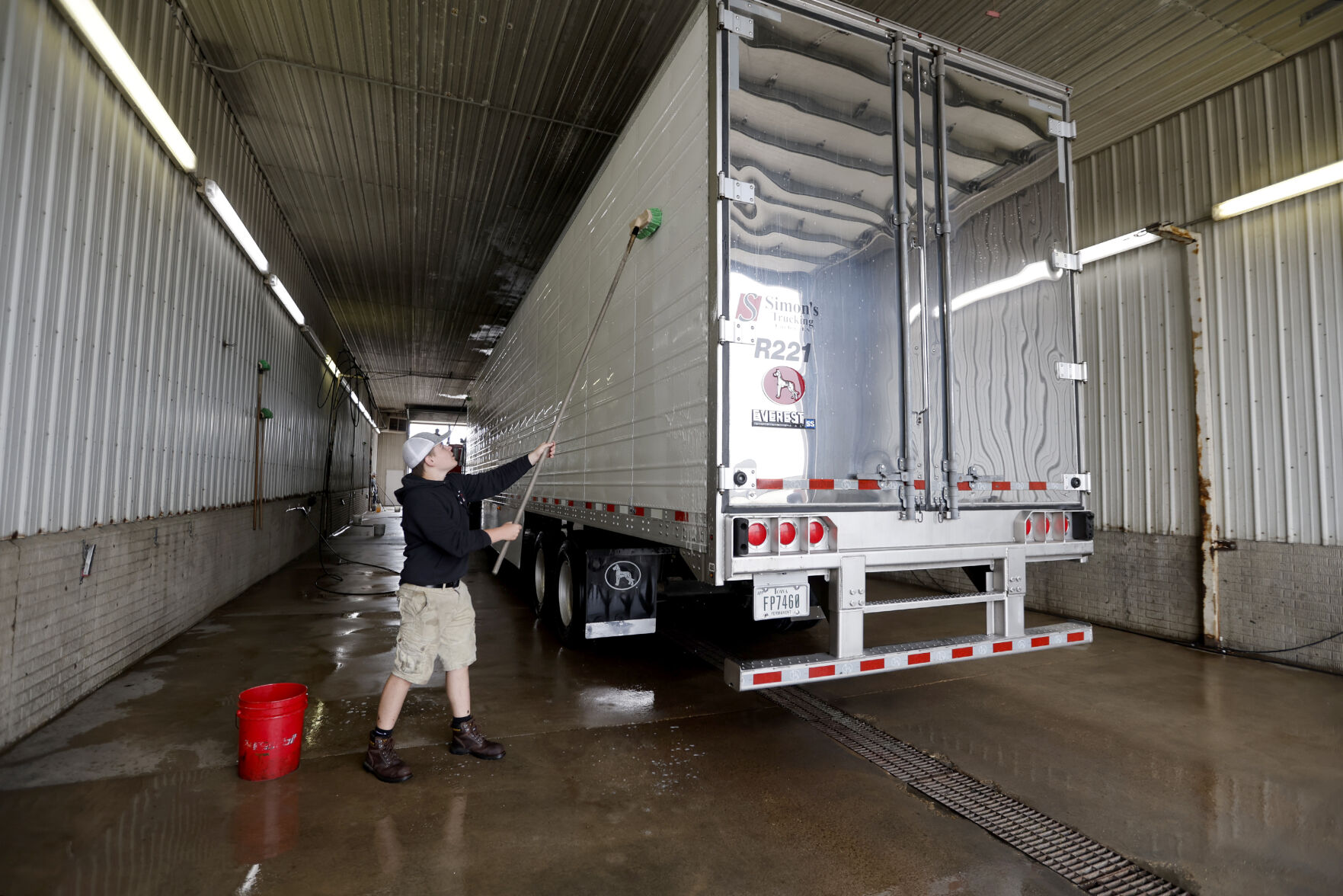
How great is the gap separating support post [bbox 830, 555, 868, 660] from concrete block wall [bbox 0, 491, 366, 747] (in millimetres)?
4013

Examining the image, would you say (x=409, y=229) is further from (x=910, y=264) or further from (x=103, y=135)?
(x=910, y=264)

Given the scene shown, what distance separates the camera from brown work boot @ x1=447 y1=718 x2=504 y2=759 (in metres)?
3.44

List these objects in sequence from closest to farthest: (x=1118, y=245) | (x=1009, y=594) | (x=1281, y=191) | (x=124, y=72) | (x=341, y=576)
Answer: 1. (x=1009, y=594)
2. (x=124, y=72)
3. (x=1281, y=191)
4. (x=1118, y=245)
5. (x=341, y=576)

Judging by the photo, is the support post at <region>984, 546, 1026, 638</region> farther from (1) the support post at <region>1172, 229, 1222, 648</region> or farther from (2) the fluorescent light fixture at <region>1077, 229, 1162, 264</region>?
(2) the fluorescent light fixture at <region>1077, 229, 1162, 264</region>

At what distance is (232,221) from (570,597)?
207 inches

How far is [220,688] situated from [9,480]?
1.83m

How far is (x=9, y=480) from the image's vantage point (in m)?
3.50

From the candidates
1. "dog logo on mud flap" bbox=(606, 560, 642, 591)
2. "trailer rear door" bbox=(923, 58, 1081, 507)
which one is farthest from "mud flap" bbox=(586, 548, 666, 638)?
"trailer rear door" bbox=(923, 58, 1081, 507)

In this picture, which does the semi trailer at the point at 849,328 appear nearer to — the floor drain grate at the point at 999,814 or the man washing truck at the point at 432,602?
the floor drain grate at the point at 999,814

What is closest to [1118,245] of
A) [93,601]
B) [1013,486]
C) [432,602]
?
[1013,486]

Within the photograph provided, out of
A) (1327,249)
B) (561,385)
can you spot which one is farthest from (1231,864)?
(561,385)

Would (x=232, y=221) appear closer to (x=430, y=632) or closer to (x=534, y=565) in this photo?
(x=534, y=565)

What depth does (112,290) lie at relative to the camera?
179 inches

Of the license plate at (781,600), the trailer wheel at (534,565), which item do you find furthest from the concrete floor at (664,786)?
the trailer wheel at (534,565)
